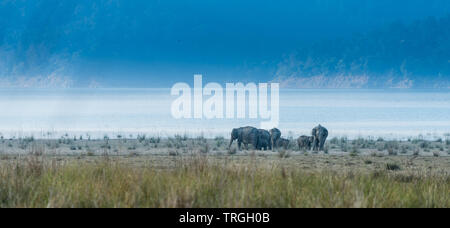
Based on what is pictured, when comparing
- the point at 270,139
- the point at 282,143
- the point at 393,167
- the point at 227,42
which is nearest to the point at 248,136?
the point at 270,139

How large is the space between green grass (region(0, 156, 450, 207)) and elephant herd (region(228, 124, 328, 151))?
14.4 meters

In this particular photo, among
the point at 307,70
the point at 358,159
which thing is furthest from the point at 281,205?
the point at 307,70

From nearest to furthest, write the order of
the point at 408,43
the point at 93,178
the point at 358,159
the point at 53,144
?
the point at 93,178
the point at 358,159
the point at 53,144
the point at 408,43

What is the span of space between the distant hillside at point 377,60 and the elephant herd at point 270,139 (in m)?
109

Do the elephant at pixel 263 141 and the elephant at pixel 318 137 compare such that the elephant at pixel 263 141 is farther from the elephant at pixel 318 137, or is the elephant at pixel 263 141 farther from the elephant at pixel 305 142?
the elephant at pixel 318 137

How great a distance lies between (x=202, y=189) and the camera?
8641 millimetres

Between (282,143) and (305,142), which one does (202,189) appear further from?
(305,142)

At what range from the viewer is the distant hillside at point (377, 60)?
434 feet

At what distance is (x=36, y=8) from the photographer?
569 ft

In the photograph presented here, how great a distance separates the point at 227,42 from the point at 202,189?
14912 cm

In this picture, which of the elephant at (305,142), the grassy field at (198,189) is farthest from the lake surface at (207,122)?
the grassy field at (198,189)

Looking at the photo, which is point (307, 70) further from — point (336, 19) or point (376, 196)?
point (376, 196)
